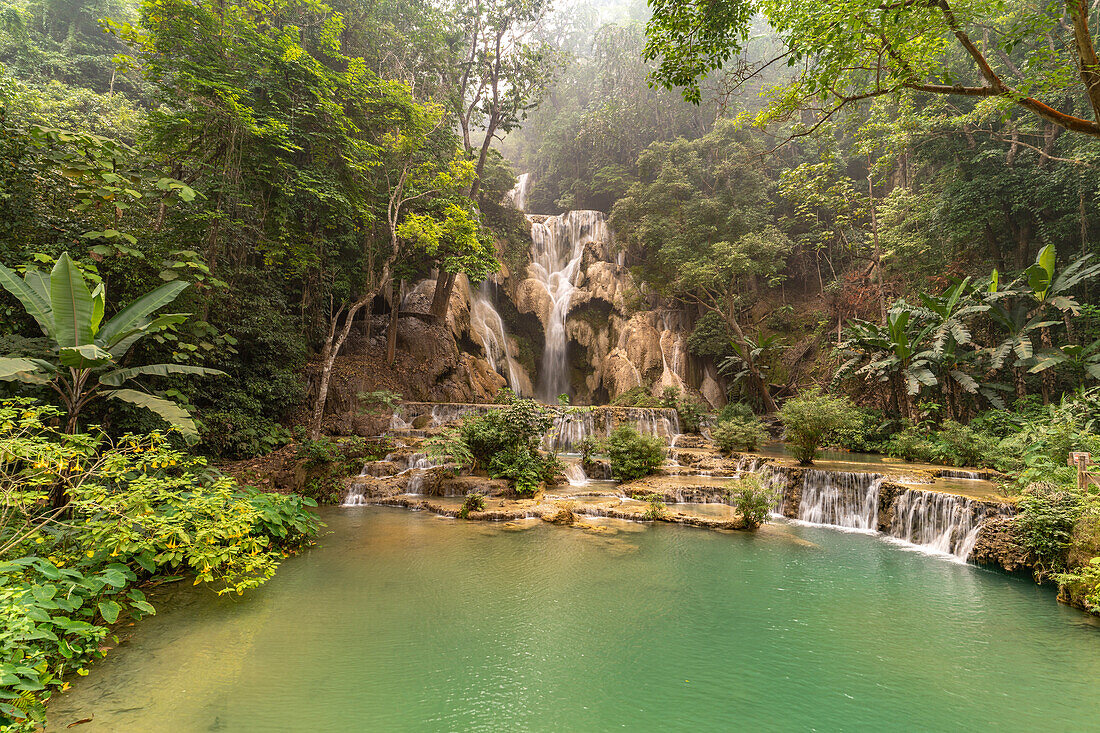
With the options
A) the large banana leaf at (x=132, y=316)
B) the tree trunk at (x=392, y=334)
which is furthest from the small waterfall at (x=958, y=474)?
the tree trunk at (x=392, y=334)

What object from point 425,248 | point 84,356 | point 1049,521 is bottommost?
point 1049,521

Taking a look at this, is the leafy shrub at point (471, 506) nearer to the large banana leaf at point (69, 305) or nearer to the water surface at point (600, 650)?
the water surface at point (600, 650)

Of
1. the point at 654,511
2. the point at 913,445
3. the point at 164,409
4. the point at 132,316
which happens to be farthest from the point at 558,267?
the point at 164,409

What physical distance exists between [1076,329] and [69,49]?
3740 cm

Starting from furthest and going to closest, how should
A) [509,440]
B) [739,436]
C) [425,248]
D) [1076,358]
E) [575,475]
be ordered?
[425,248], [739,436], [575,475], [1076,358], [509,440]

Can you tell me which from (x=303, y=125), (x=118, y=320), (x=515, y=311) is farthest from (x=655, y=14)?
(x=515, y=311)

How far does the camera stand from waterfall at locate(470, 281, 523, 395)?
66.8 feet

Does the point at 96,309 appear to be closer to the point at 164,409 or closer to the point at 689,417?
the point at 164,409

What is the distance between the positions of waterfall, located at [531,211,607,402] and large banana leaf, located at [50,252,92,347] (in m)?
17.8

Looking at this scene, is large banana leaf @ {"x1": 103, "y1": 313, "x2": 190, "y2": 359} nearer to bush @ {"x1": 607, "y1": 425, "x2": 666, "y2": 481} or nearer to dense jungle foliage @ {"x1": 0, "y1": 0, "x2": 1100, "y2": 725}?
dense jungle foliage @ {"x1": 0, "y1": 0, "x2": 1100, "y2": 725}

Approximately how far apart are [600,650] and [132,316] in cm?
634

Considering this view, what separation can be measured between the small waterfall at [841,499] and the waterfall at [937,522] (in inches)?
17.0

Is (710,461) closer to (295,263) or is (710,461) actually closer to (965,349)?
(965,349)

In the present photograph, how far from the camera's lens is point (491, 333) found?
2111cm
